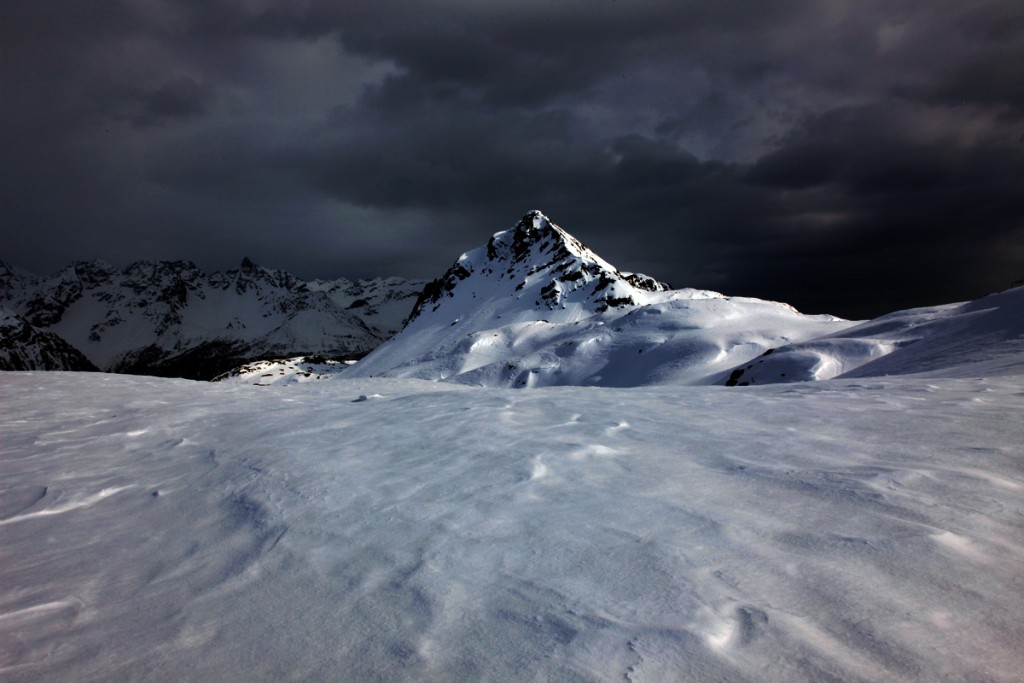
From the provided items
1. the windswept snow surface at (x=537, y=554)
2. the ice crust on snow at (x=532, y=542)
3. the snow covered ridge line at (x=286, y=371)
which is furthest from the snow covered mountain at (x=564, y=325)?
the windswept snow surface at (x=537, y=554)

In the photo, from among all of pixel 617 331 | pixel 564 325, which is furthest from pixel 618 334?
pixel 564 325

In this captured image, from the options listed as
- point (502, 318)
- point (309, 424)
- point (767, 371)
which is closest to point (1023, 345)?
point (309, 424)

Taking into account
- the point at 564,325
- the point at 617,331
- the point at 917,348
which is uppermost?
the point at 564,325

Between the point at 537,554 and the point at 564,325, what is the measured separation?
291 ft

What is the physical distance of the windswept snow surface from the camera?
8.58 ft

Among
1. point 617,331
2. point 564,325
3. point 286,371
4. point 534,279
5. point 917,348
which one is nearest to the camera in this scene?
point 917,348

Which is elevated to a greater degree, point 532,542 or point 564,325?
point 564,325

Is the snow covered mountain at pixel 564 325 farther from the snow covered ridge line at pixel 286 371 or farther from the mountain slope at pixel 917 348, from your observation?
the snow covered ridge line at pixel 286 371

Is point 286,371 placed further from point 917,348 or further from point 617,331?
point 917,348

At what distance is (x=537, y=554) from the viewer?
3619 millimetres

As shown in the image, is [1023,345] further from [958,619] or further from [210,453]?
[210,453]

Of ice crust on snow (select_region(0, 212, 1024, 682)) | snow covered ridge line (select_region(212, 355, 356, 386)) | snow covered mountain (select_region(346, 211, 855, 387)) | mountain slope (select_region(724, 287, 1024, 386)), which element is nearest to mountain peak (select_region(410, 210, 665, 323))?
snow covered mountain (select_region(346, 211, 855, 387))

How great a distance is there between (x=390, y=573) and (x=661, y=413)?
233 inches

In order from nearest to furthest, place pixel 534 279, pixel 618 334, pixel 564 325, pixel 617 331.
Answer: pixel 618 334 → pixel 617 331 → pixel 564 325 → pixel 534 279
